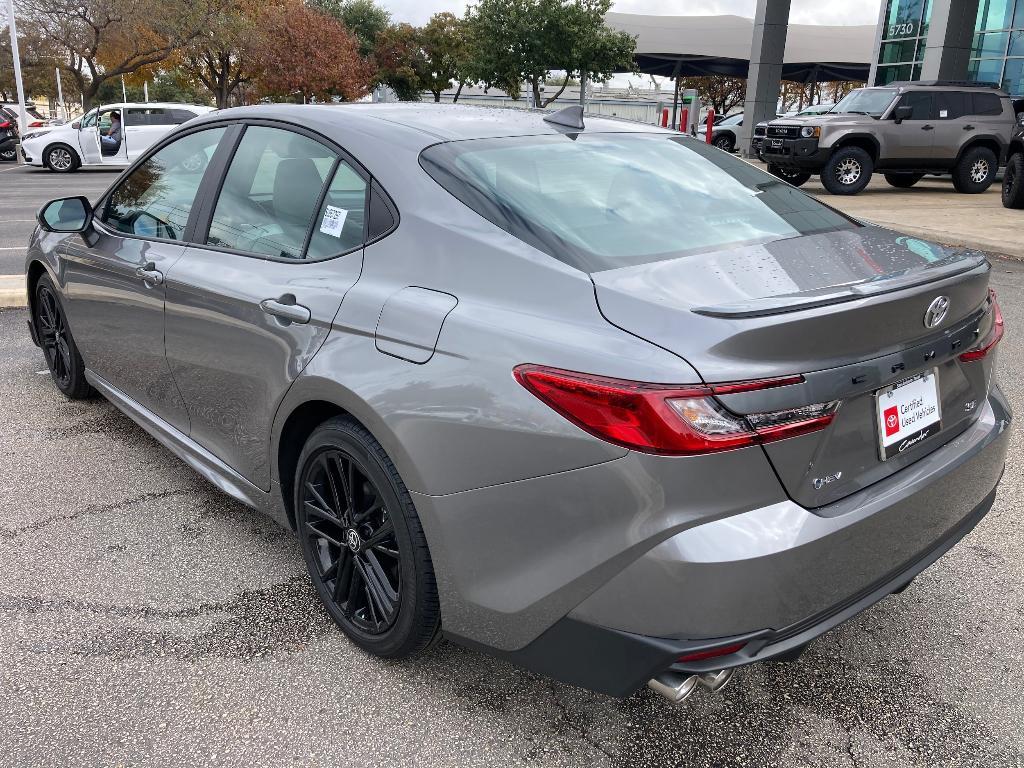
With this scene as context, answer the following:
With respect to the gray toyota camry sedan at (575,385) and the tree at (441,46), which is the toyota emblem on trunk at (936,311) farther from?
the tree at (441,46)

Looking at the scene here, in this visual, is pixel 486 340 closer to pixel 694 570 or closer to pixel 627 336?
pixel 627 336

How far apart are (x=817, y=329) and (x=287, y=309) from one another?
1506mm

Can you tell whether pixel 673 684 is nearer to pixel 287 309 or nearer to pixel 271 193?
pixel 287 309

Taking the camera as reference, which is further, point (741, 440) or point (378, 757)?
point (378, 757)

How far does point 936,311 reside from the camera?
2.11m

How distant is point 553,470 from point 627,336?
13.0 inches

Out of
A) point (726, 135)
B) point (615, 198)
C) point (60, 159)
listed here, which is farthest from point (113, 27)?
point (615, 198)

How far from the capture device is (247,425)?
2.88 m

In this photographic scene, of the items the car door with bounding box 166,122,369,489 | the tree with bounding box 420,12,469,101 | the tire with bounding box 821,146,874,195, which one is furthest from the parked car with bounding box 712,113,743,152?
the tree with bounding box 420,12,469,101

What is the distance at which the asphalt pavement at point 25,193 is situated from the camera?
32.1ft

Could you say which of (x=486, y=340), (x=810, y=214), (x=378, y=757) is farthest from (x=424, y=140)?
(x=378, y=757)

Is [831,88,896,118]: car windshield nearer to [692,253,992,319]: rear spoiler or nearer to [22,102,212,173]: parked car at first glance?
[22,102,212,173]: parked car

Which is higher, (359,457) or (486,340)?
(486,340)

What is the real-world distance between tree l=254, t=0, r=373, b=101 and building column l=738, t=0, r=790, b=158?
23403 millimetres
